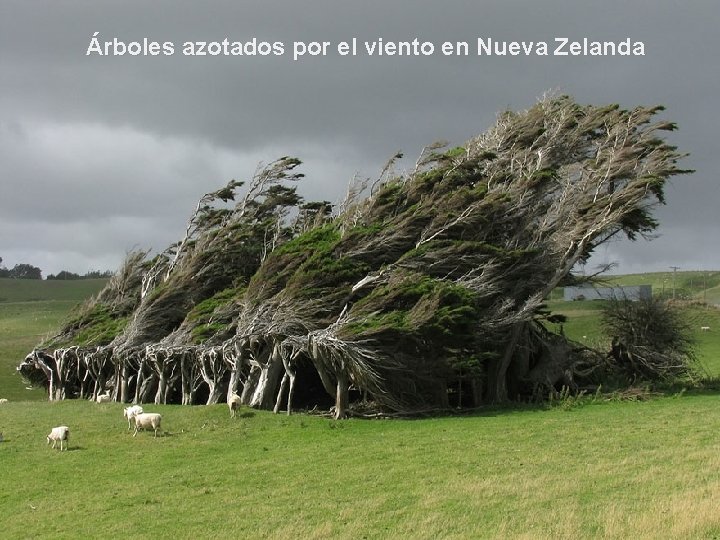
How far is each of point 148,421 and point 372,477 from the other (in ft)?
30.4

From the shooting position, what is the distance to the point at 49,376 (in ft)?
143

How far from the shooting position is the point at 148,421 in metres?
23.6

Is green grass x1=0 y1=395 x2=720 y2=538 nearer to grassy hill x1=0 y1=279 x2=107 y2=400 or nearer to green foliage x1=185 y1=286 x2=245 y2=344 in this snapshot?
green foliage x1=185 y1=286 x2=245 y2=344

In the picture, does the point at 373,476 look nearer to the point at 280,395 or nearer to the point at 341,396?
the point at 341,396

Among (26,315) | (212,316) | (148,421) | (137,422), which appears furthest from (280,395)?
(26,315)

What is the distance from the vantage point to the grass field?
1310cm

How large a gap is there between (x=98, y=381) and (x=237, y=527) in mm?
28557

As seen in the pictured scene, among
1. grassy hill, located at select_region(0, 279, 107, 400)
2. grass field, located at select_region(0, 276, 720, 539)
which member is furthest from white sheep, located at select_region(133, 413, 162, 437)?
grassy hill, located at select_region(0, 279, 107, 400)

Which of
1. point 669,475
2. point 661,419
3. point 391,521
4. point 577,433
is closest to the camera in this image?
point 391,521

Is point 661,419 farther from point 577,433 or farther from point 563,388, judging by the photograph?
point 563,388

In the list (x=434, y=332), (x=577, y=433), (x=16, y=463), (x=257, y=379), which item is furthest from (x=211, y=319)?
(x=577, y=433)

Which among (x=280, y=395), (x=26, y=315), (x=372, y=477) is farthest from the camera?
(x=26, y=315)

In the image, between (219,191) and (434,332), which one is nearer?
(434,332)

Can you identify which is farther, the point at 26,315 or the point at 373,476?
the point at 26,315
